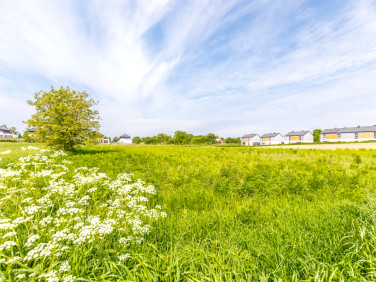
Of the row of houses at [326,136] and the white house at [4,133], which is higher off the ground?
the white house at [4,133]

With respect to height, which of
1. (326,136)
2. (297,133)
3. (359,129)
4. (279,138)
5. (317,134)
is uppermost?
(359,129)

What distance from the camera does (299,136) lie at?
9912 cm

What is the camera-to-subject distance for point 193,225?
4.00m

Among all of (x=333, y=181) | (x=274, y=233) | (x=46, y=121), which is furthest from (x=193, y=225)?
(x=46, y=121)

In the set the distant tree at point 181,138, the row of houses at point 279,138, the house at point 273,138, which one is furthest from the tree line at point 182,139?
the house at point 273,138

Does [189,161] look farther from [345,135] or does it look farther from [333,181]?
[345,135]

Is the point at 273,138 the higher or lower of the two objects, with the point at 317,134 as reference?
lower

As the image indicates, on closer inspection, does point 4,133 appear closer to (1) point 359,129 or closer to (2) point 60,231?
(2) point 60,231

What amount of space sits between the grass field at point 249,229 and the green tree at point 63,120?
6960 millimetres

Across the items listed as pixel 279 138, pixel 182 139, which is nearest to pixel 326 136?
pixel 279 138

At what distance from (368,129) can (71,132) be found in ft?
363

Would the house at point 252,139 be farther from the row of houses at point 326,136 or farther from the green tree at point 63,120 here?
the green tree at point 63,120

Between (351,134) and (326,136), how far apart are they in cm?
1141

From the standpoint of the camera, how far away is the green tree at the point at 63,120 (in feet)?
47.5
